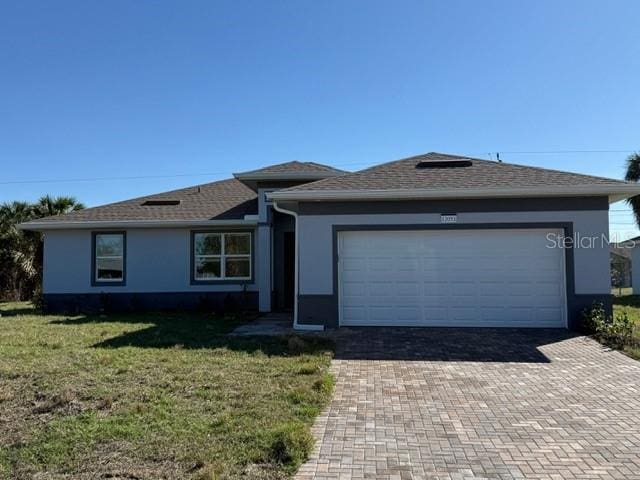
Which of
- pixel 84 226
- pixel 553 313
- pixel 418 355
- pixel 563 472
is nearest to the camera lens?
pixel 563 472

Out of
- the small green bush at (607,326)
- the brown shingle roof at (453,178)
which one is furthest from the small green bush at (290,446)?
the small green bush at (607,326)

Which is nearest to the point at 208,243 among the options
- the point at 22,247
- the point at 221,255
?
the point at 221,255

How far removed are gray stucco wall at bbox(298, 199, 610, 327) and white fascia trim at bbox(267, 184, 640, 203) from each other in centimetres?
27

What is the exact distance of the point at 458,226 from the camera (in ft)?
38.3

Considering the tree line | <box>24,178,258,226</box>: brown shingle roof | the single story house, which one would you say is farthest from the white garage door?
the tree line

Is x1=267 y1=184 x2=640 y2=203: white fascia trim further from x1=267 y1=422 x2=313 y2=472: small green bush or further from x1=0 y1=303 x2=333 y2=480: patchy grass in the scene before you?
x1=267 y1=422 x2=313 y2=472: small green bush

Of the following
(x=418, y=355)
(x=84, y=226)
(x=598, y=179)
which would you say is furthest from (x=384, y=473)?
(x=84, y=226)

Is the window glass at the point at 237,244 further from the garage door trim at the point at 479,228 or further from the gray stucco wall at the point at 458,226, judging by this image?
the garage door trim at the point at 479,228

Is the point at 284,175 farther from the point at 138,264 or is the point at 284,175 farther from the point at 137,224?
the point at 138,264

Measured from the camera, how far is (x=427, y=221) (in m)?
11.7

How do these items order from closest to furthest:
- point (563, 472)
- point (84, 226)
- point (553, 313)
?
point (563, 472) < point (553, 313) < point (84, 226)

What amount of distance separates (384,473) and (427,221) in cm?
804

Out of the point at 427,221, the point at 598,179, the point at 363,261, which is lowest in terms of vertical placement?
the point at 363,261

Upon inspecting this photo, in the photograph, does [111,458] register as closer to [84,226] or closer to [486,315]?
[486,315]
